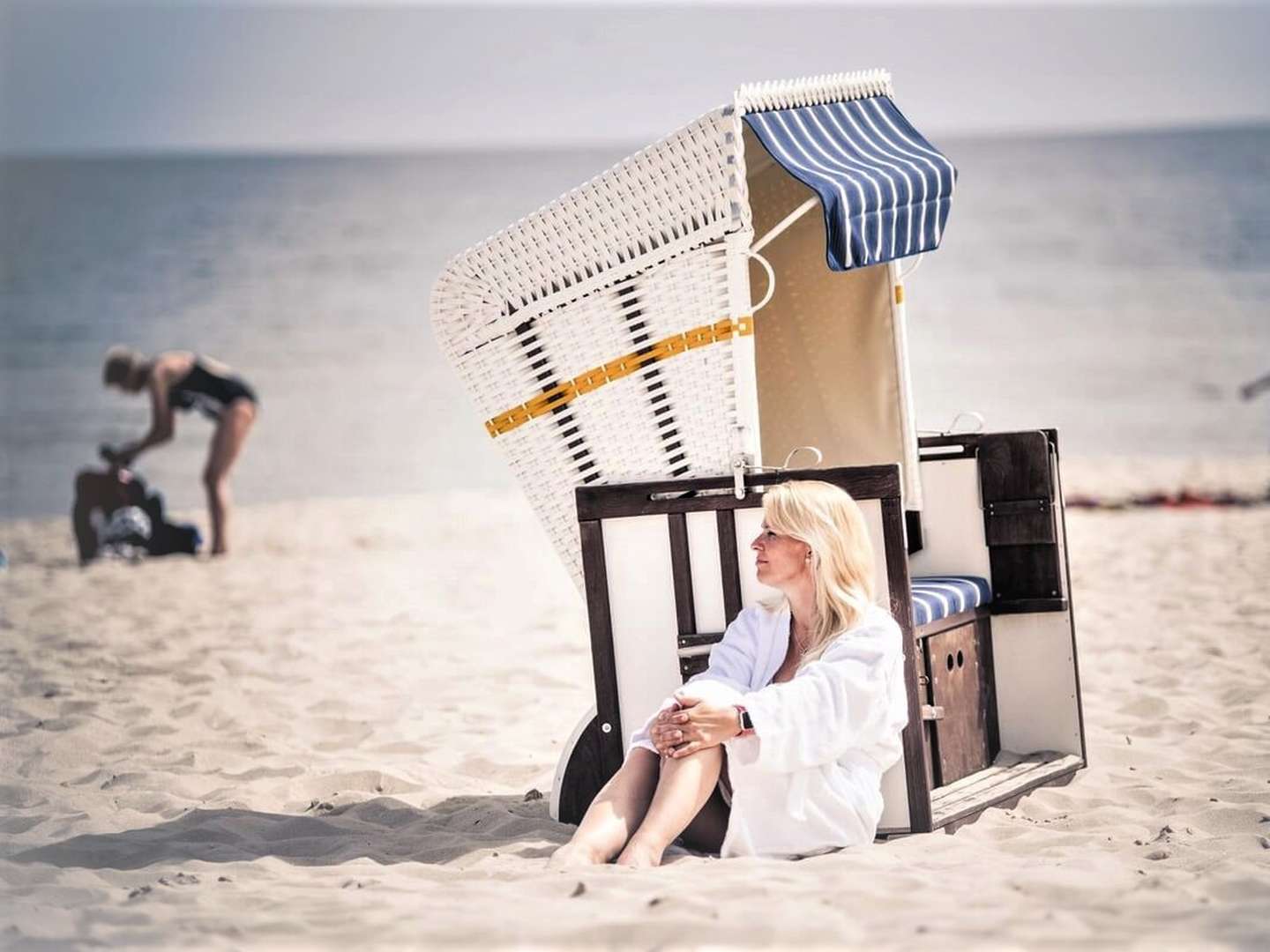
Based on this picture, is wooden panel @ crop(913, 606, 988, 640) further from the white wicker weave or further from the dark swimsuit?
the dark swimsuit

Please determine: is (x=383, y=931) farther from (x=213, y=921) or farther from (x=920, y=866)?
(x=920, y=866)

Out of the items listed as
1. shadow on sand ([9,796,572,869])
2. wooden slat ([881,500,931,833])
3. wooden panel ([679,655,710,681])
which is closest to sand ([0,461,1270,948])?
shadow on sand ([9,796,572,869])

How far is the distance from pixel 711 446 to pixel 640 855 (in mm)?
906

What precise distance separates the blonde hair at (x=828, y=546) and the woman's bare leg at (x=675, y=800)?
289mm

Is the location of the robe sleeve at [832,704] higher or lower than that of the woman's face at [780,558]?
lower

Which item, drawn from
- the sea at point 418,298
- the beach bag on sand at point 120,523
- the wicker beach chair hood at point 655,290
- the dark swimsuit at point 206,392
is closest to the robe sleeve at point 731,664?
the wicker beach chair hood at point 655,290

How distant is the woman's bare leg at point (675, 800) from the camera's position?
3002mm

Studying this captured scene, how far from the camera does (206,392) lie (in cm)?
1043

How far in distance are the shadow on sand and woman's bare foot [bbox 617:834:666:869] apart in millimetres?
355

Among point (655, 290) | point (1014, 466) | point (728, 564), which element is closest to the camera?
point (728, 564)

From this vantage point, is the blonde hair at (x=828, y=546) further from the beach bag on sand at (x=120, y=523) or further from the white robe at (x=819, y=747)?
the beach bag on sand at (x=120, y=523)

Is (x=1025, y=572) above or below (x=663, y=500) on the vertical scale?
below

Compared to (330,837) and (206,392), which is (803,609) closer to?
→ (330,837)

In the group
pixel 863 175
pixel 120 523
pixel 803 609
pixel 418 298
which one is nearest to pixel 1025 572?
pixel 803 609
